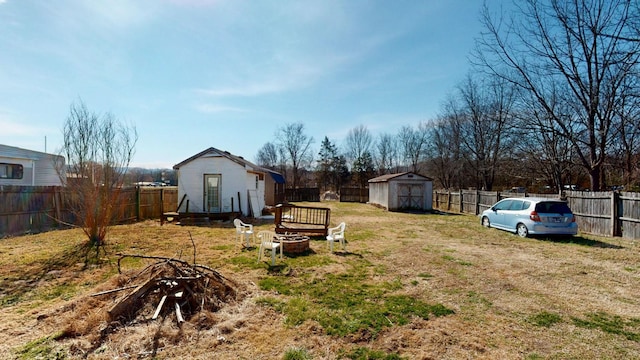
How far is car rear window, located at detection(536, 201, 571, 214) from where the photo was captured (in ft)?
34.1

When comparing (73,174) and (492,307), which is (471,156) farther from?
(73,174)

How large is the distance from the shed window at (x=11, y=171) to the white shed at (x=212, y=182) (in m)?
7.74

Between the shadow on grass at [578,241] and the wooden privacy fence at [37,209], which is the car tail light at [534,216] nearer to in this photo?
the shadow on grass at [578,241]

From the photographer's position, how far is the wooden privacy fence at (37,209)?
11.0 meters

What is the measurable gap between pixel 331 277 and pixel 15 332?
4.75 meters

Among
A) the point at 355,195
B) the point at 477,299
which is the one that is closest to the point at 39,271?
the point at 477,299

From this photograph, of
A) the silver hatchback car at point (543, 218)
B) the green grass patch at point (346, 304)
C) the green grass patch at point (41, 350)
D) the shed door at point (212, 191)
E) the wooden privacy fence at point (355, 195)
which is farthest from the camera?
the wooden privacy fence at point (355, 195)

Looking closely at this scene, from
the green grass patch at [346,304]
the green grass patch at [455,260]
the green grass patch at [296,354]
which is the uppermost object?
the green grass patch at [346,304]

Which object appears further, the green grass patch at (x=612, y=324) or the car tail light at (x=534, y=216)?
the car tail light at (x=534, y=216)

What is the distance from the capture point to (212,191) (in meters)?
16.0

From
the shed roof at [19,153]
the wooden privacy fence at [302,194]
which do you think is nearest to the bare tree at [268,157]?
the wooden privacy fence at [302,194]

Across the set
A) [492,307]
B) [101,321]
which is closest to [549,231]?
[492,307]

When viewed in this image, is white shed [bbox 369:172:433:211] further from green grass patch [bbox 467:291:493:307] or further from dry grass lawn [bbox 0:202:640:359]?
green grass patch [bbox 467:291:493:307]

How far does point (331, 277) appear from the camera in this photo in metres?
6.14
